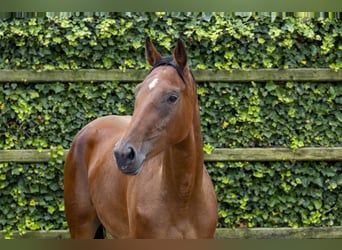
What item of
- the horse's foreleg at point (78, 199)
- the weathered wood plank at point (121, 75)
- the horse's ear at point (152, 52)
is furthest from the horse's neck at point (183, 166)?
the weathered wood plank at point (121, 75)

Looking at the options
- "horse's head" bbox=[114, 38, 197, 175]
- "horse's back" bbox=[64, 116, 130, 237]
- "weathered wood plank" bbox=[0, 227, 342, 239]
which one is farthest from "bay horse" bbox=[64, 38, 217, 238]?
"weathered wood plank" bbox=[0, 227, 342, 239]

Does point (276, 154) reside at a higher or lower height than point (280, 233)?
higher

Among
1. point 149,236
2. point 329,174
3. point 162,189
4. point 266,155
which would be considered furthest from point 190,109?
point 329,174

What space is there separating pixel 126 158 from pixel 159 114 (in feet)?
0.92

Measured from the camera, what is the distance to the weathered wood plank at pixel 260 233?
15.0 ft

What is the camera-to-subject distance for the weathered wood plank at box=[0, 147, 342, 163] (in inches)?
176

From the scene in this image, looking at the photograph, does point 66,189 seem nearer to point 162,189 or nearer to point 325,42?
point 162,189

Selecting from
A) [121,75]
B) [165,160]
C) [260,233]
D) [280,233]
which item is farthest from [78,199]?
[280,233]

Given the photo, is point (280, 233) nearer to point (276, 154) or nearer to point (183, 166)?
point (276, 154)

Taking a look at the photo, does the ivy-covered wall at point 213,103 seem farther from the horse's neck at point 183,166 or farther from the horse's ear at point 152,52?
the horse's neck at point 183,166

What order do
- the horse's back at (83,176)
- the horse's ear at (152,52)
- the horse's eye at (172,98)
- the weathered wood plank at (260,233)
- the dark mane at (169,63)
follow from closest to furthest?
1. the horse's eye at (172,98)
2. the dark mane at (169,63)
3. the horse's ear at (152,52)
4. the horse's back at (83,176)
5. the weathered wood plank at (260,233)

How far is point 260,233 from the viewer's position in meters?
4.60

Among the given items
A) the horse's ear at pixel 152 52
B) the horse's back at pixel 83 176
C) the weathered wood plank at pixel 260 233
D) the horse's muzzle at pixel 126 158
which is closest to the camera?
the horse's muzzle at pixel 126 158

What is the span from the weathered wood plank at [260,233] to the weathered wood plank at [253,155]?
2.00ft
